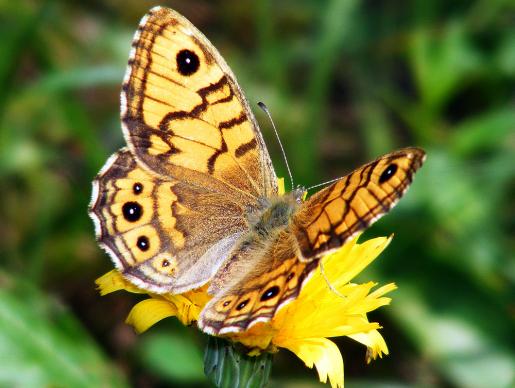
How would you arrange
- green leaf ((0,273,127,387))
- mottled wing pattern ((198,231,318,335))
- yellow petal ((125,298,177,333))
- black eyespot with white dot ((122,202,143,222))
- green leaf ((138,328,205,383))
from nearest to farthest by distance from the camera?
mottled wing pattern ((198,231,318,335)) → yellow petal ((125,298,177,333)) → black eyespot with white dot ((122,202,143,222)) → green leaf ((0,273,127,387)) → green leaf ((138,328,205,383))

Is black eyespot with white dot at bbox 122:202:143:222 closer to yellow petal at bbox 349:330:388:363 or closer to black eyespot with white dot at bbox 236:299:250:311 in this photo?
black eyespot with white dot at bbox 236:299:250:311

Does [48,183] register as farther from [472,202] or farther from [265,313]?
[265,313]

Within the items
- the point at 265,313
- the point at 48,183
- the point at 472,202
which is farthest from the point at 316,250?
the point at 48,183

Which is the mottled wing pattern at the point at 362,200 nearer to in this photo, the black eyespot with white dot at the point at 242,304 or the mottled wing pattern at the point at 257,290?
the mottled wing pattern at the point at 257,290

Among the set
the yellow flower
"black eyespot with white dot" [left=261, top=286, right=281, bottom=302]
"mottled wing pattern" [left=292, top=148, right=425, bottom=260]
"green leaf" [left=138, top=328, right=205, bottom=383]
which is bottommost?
"green leaf" [left=138, top=328, right=205, bottom=383]

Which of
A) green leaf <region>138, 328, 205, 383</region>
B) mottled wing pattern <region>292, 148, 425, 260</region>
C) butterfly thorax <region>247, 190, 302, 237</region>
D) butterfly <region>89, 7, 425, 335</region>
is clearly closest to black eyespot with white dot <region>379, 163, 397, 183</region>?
mottled wing pattern <region>292, 148, 425, 260</region>

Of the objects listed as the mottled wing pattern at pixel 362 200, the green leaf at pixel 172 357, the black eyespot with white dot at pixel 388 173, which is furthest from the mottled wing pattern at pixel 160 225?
the green leaf at pixel 172 357

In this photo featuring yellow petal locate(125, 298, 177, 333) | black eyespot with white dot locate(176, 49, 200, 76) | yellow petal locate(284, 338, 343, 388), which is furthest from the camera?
black eyespot with white dot locate(176, 49, 200, 76)
